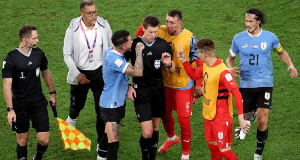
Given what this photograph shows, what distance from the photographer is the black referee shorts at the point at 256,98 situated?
9.77 m

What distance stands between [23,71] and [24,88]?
0.28 meters

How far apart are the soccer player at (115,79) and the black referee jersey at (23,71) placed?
3.58 ft

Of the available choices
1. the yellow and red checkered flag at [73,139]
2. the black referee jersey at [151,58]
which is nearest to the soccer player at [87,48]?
the yellow and red checkered flag at [73,139]

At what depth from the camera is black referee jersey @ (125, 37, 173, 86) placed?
30.0ft

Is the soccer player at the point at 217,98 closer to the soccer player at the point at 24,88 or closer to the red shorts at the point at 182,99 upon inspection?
the red shorts at the point at 182,99

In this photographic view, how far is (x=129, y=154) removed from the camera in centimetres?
1026

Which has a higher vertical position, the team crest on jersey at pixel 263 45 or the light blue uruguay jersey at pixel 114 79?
the team crest on jersey at pixel 263 45

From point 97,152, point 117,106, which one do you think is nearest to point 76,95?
point 97,152

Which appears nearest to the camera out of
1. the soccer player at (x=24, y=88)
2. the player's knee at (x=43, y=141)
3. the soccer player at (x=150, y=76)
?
the soccer player at (x=24, y=88)

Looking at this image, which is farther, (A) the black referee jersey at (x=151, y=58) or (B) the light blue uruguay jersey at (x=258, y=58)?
(B) the light blue uruguay jersey at (x=258, y=58)

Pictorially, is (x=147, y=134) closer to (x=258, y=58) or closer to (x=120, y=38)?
(x=120, y=38)

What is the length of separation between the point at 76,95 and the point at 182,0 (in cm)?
778

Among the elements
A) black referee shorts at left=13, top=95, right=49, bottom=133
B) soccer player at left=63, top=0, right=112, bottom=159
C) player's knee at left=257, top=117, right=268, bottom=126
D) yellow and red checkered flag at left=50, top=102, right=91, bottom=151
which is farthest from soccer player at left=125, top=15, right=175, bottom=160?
player's knee at left=257, top=117, right=268, bottom=126

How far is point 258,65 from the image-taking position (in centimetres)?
971
